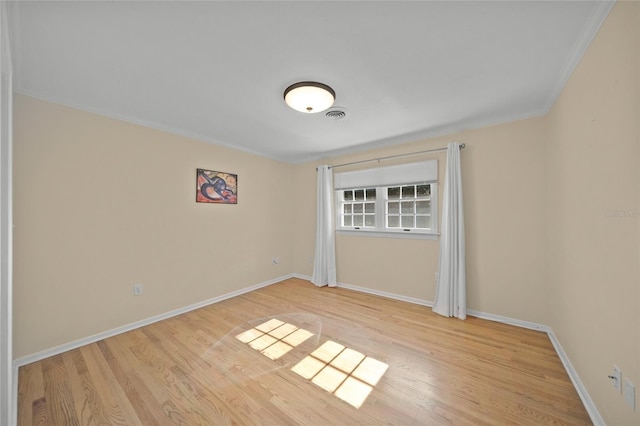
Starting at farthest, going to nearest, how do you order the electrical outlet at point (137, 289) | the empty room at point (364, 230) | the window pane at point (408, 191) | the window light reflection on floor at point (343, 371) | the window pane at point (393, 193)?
1. the window pane at point (393, 193)
2. the window pane at point (408, 191)
3. the electrical outlet at point (137, 289)
4. the window light reflection on floor at point (343, 371)
5. the empty room at point (364, 230)

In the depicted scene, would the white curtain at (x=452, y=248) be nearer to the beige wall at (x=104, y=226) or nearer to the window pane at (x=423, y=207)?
the window pane at (x=423, y=207)

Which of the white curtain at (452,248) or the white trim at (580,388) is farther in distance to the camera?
the white curtain at (452,248)

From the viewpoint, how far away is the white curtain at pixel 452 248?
291 cm

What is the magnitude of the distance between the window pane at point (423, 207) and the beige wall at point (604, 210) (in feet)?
4.75

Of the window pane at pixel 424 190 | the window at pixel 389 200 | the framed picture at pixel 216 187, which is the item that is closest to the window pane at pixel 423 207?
the window at pixel 389 200

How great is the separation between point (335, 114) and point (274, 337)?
2.56m

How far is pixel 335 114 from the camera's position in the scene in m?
2.63

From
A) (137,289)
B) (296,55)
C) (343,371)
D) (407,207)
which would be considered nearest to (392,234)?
(407,207)

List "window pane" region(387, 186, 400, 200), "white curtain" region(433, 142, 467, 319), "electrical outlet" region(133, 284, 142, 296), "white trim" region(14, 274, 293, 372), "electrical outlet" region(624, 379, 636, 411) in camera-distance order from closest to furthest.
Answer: "electrical outlet" region(624, 379, 636, 411), "white trim" region(14, 274, 293, 372), "electrical outlet" region(133, 284, 142, 296), "white curtain" region(433, 142, 467, 319), "window pane" region(387, 186, 400, 200)

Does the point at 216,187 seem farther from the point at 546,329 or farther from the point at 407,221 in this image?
the point at 546,329

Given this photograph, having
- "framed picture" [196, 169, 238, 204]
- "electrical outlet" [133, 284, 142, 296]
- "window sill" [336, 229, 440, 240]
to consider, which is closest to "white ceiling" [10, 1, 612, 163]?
"framed picture" [196, 169, 238, 204]

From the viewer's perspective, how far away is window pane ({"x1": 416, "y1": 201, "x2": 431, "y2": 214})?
3410 mm

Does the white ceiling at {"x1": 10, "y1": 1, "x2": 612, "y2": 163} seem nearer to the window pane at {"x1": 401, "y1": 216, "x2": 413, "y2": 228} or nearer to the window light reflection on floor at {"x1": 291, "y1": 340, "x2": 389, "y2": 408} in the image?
the window pane at {"x1": 401, "y1": 216, "x2": 413, "y2": 228}

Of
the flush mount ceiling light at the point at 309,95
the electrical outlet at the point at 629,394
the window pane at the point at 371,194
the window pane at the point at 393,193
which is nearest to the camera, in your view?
the electrical outlet at the point at 629,394
